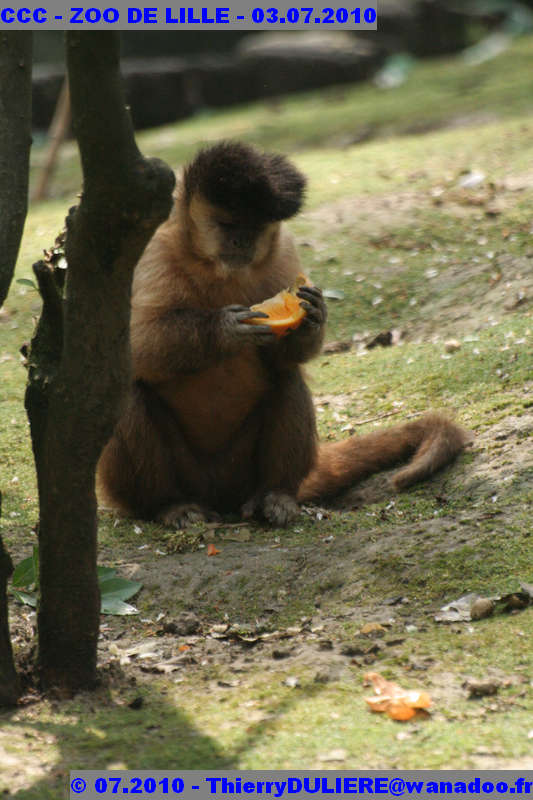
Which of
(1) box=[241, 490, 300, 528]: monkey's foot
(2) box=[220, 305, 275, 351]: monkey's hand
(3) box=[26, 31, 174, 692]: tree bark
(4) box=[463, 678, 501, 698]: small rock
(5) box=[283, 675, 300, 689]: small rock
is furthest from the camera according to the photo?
(1) box=[241, 490, 300, 528]: monkey's foot

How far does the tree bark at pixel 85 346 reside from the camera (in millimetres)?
2668

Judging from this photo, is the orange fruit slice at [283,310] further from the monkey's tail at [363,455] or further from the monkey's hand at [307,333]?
the monkey's tail at [363,455]

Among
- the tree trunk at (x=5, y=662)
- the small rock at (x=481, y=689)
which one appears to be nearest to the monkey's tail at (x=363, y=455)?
the small rock at (x=481, y=689)

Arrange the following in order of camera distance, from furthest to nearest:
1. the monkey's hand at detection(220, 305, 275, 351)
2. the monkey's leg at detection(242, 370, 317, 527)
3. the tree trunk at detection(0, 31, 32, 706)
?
the monkey's leg at detection(242, 370, 317, 527) → the monkey's hand at detection(220, 305, 275, 351) → the tree trunk at detection(0, 31, 32, 706)

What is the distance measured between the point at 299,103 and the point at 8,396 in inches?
394

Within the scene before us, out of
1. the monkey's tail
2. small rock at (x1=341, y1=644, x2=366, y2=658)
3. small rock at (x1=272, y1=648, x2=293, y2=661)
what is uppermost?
the monkey's tail

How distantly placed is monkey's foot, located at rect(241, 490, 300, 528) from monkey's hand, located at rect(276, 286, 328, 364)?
26.0 inches

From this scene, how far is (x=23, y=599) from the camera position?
4.03 meters

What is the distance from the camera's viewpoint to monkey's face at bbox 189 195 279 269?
5.14 meters

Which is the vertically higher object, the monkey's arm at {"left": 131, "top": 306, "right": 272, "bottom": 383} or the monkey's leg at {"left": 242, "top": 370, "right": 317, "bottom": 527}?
the monkey's arm at {"left": 131, "top": 306, "right": 272, "bottom": 383}

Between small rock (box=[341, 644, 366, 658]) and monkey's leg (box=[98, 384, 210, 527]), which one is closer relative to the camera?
small rock (box=[341, 644, 366, 658])

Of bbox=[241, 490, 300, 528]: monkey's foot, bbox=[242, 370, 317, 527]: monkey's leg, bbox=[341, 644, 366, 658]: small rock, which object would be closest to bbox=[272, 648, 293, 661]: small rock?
bbox=[341, 644, 366, 658]: small rock

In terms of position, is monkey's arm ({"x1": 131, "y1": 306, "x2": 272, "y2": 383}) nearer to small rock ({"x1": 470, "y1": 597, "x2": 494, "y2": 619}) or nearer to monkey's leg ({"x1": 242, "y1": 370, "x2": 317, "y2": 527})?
monkey's leg ({"x1": 242, "y1": 370, "x2": 317, "y2": 527})

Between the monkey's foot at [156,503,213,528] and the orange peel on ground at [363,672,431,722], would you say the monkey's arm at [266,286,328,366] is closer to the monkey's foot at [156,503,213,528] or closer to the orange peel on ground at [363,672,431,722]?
the monkey's foot at [156,503,213,528]
